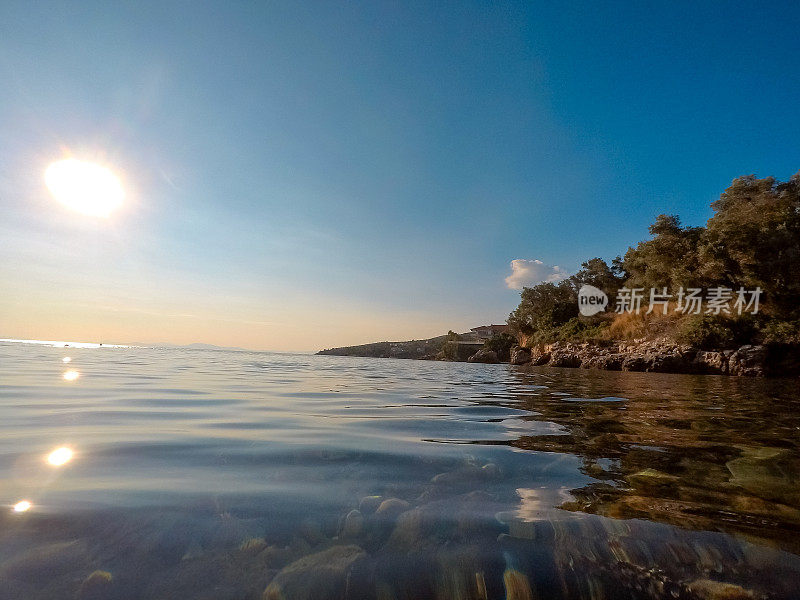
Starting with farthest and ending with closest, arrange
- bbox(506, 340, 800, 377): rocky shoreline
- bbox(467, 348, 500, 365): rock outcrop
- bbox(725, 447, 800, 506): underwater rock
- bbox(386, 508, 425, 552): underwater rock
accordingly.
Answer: bbox(467, 348, 500, 365): rock outcrop, bbox(506, 340, 800, 377): rocky shoreline, bbox(725, 447, 800, 506): underwater rock, bbox(386, 508, 425, 552): underwater rock

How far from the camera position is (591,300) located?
41188 millimetres

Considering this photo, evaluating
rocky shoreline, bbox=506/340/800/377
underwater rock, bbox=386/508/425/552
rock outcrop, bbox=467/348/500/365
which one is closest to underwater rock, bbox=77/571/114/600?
underwater rock, bbox=386/508/425/552

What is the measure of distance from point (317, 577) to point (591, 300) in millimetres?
44843

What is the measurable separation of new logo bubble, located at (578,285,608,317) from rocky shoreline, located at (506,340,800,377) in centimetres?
896

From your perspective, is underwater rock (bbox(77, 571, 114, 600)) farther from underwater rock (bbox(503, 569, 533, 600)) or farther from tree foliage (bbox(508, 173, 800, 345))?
tree foliage (bbox(508, 173, 800, 345))

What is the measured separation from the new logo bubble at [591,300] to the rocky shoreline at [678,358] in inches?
353

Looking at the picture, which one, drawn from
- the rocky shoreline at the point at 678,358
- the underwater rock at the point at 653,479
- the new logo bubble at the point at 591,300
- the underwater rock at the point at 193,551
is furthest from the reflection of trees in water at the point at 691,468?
the new logo bubble at the point at 591,300

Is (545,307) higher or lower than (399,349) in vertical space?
higher

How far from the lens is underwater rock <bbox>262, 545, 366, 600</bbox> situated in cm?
129

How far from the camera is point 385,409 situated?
5.50 m

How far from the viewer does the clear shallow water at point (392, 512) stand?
136 cm

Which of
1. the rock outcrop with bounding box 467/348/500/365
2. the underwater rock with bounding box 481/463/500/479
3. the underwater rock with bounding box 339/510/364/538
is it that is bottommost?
the rock outcrop with bounding box 467/348/500/365

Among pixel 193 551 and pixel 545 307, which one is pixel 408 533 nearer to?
pixel 193 551

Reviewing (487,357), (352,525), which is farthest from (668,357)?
(487,357)
